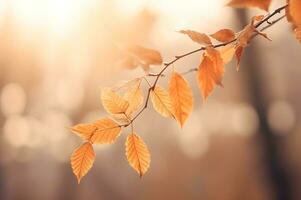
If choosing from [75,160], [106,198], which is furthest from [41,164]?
[75,160]

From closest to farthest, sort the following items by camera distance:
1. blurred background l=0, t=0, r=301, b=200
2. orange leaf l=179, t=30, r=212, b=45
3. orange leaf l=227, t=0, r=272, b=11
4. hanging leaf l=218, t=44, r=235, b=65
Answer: orange leaf l=227, t=0, r=272, b=11
orange leaf l=179, t=30, r=212, b=45
hanging leaf l=218, t=44, r=235, b=65
blurred background l=0, t=0, r=301, b=200

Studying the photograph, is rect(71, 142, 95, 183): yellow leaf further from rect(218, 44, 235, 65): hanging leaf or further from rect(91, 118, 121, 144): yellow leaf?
rect(218, 44, 235, 65): hanging leaf

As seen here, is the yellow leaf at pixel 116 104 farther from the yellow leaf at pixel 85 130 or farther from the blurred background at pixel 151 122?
the blurred background at pixel 151 122

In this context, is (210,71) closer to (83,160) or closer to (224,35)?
(224,35)

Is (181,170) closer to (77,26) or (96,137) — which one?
(77,26)

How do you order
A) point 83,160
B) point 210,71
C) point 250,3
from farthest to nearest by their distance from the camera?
point 83,160, point 210,71, point 250,3

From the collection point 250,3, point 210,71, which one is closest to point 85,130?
point 210,71

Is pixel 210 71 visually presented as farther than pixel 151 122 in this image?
No

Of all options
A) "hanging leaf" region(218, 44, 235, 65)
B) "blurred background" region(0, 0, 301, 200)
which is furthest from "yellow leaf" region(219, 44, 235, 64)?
"blurred background" region(0, 0, 301, 200)
